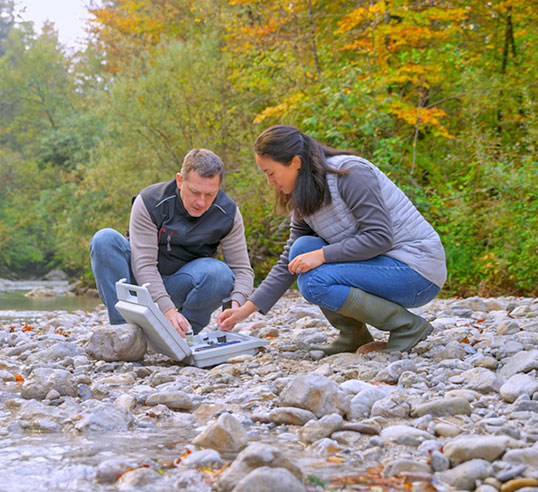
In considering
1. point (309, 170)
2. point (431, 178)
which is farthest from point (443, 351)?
point (431, 178)

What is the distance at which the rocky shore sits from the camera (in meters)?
1.73

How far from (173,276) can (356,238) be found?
4.26 feet

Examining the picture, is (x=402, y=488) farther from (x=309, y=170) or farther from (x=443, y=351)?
(x=309, y=170)

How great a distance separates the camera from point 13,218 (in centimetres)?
2033

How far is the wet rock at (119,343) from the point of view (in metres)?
3.35

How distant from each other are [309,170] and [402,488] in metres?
1.78

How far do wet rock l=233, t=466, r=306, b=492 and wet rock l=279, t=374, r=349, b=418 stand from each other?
697mm

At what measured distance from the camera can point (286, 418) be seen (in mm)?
2301

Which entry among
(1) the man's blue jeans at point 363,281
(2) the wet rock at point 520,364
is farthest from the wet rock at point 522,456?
(1) the man's blue jeans at point 363,281

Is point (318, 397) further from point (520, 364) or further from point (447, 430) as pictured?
point (520, 364)

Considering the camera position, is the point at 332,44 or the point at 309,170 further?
the point at 332,44

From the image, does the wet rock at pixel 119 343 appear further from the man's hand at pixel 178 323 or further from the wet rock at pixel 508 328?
the wet rock at pixel 508 328

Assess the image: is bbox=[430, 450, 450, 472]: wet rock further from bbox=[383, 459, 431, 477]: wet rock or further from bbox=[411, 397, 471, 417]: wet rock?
bbox=[411, 397, 471, 417]: wet rock

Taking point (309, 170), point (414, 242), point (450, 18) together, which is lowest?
point (414, 242)
